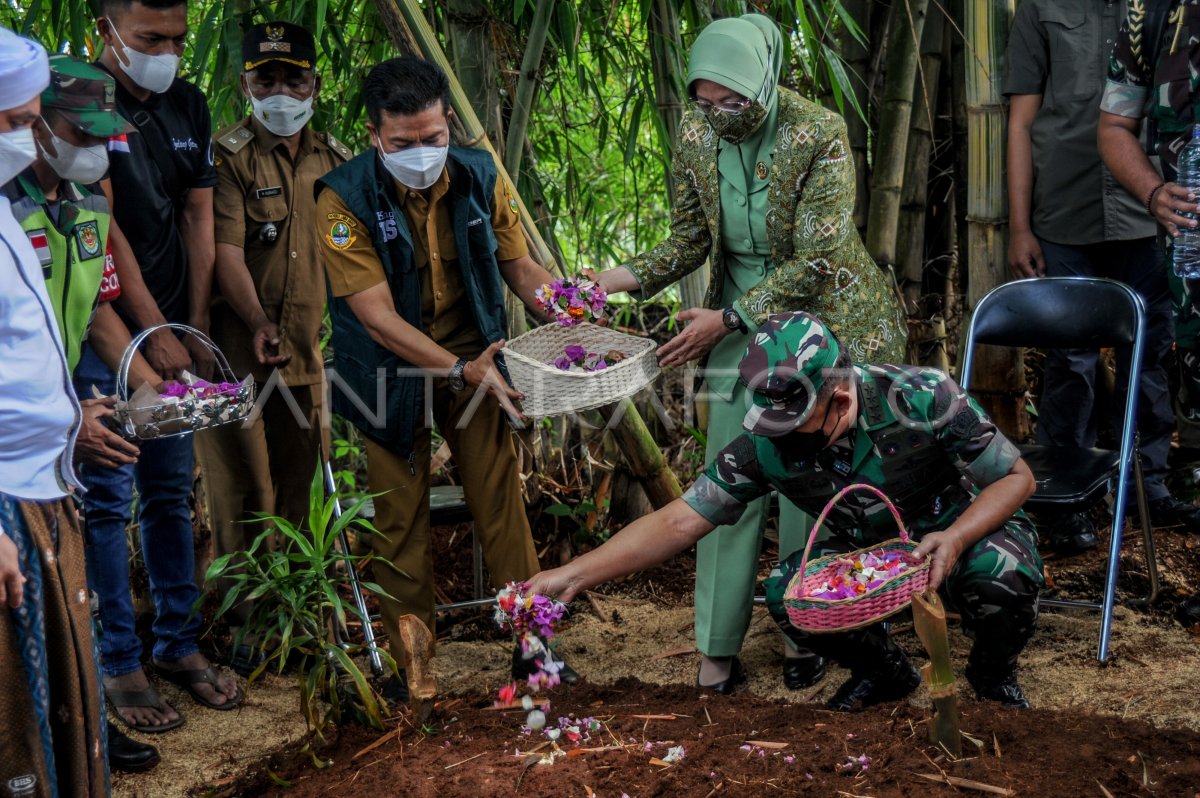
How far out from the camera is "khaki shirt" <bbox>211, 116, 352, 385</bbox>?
12.2 ft

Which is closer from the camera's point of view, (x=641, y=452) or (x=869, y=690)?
(x=869, y=690)

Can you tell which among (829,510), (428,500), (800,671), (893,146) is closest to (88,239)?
(428,500)

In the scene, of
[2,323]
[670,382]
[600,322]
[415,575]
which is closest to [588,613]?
[415,575]

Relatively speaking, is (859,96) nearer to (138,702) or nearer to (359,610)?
(359,610)

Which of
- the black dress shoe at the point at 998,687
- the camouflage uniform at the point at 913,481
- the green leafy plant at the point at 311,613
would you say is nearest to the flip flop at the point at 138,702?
the green leafy plant at the point at 311,613

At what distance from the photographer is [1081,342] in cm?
372

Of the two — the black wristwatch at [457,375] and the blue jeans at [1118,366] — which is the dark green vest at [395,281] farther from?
the blue jeans at [1118,366]

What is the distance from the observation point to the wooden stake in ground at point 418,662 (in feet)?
9.36

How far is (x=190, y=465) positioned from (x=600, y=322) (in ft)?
4.09

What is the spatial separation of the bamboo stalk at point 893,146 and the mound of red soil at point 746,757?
2145 mm

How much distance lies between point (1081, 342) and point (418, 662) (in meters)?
2.17

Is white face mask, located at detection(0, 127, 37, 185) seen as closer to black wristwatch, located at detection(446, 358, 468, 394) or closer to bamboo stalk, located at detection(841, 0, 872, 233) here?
black wristwatch, located at detection(446, 358, 468, 394)

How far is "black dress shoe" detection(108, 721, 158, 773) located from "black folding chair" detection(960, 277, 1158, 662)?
96.2 inches

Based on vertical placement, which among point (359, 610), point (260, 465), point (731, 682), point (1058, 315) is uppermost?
point (1058, 315)
